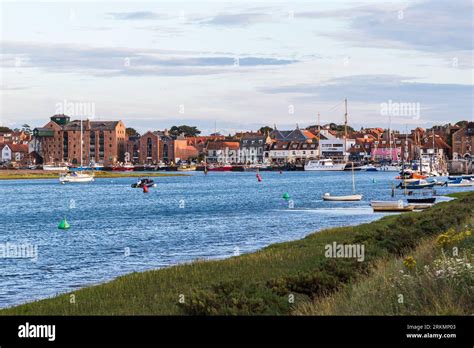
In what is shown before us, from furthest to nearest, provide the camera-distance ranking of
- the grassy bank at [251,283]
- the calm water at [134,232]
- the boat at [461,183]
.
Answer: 1. the boat at [461,183]
2. the calm water at [134,232]
3. the grassy bank at [251,283]

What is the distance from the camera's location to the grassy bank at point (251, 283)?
19781mm

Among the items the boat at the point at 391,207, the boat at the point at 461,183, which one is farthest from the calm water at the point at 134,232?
the boat at the point at 461,183

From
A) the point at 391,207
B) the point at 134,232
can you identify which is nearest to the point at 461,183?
the point at 391,207

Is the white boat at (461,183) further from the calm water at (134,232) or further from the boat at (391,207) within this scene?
the boat at (391,207)

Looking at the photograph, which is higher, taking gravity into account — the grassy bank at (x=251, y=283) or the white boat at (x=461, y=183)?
the grassy bank at (x=251, y=283)

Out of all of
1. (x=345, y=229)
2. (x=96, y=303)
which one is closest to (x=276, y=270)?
(x=96, y=303)

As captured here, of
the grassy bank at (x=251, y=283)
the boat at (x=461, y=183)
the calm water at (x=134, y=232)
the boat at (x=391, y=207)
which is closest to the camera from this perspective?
the grassy bank at (x=251, y=283)

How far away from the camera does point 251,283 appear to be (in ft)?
73.0

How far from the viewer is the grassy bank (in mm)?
19781

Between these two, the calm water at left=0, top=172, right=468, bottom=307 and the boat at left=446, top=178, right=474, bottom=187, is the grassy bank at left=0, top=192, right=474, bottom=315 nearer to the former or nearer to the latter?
the calm water at left=0, top=172, right=468, bottom=307

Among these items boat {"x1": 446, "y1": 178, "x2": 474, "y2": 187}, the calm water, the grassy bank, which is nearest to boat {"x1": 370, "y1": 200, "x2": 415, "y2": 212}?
the calm water
